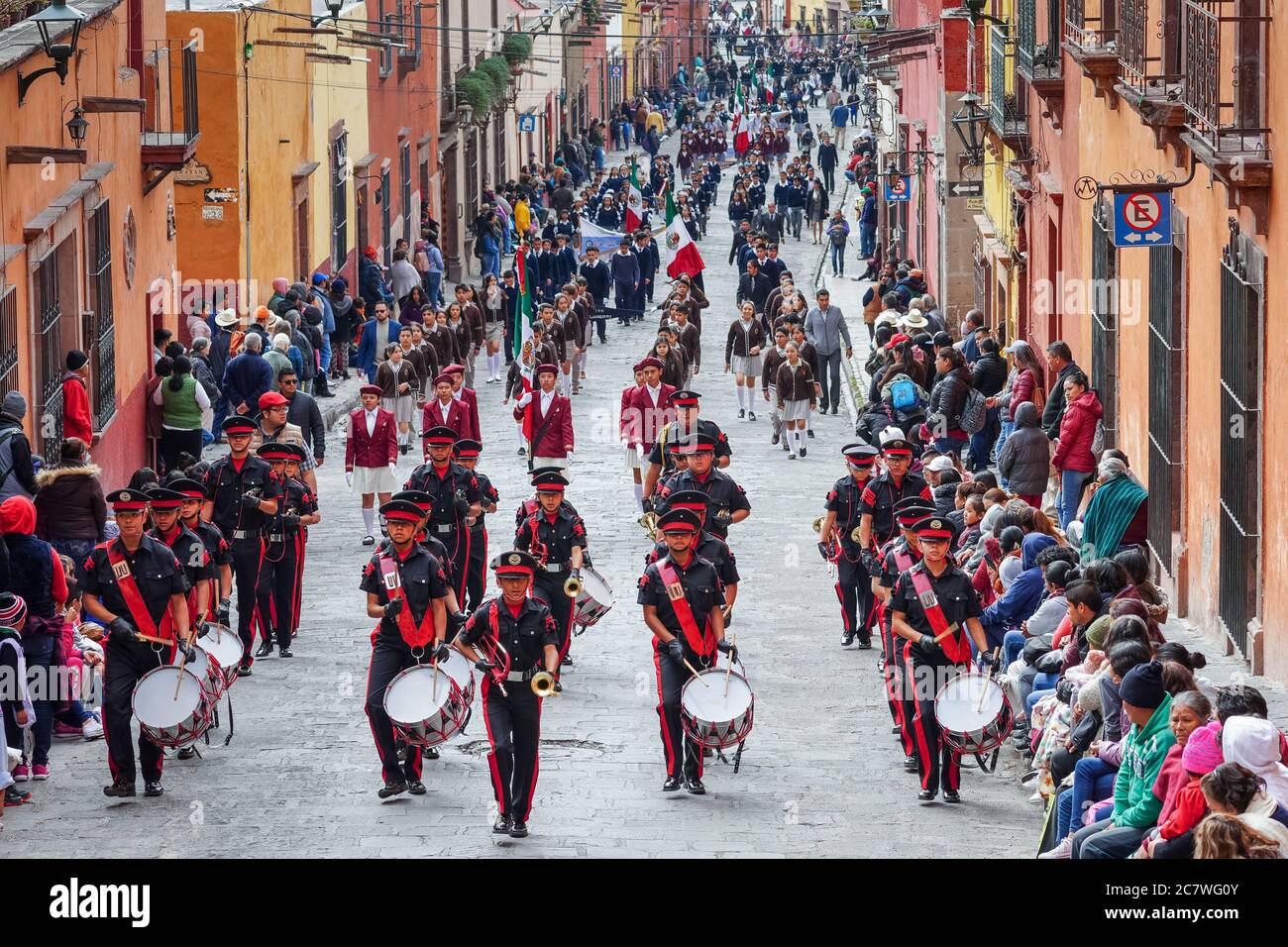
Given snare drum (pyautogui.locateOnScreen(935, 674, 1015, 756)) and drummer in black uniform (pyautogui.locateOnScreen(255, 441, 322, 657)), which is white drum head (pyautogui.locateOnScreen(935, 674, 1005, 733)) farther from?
drummer in black uniform (pyautogui.locateOnScreen(255, 441, 322, 657))

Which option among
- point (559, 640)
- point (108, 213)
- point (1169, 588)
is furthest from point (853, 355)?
point (559, 640)

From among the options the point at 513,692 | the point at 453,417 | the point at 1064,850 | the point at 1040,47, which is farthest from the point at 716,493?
the point at 1040,47

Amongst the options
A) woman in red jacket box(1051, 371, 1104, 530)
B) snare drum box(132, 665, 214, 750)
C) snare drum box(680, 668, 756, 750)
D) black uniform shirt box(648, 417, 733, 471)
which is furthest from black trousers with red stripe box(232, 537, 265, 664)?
woman in red jacket box(1051, 371, 1104, 530)

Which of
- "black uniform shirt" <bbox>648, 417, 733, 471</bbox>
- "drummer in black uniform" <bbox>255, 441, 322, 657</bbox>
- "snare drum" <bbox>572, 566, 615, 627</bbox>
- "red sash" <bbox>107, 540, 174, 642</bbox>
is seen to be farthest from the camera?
"black uniform shirt" <bbox>648, 417, 733, 471</bbox>

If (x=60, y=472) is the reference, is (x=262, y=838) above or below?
below

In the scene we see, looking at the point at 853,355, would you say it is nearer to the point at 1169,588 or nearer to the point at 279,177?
the point at 279,177

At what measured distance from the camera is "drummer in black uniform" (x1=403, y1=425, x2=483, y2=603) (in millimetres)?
18531

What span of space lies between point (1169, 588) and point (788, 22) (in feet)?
352

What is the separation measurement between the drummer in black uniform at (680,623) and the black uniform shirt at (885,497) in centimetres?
353

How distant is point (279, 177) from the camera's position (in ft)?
111

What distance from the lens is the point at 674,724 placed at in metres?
14.5

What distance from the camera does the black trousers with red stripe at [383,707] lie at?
14219 mm

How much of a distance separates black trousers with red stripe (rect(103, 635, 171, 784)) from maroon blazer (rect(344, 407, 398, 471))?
7942 millimetres

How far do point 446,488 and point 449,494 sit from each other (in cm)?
6
